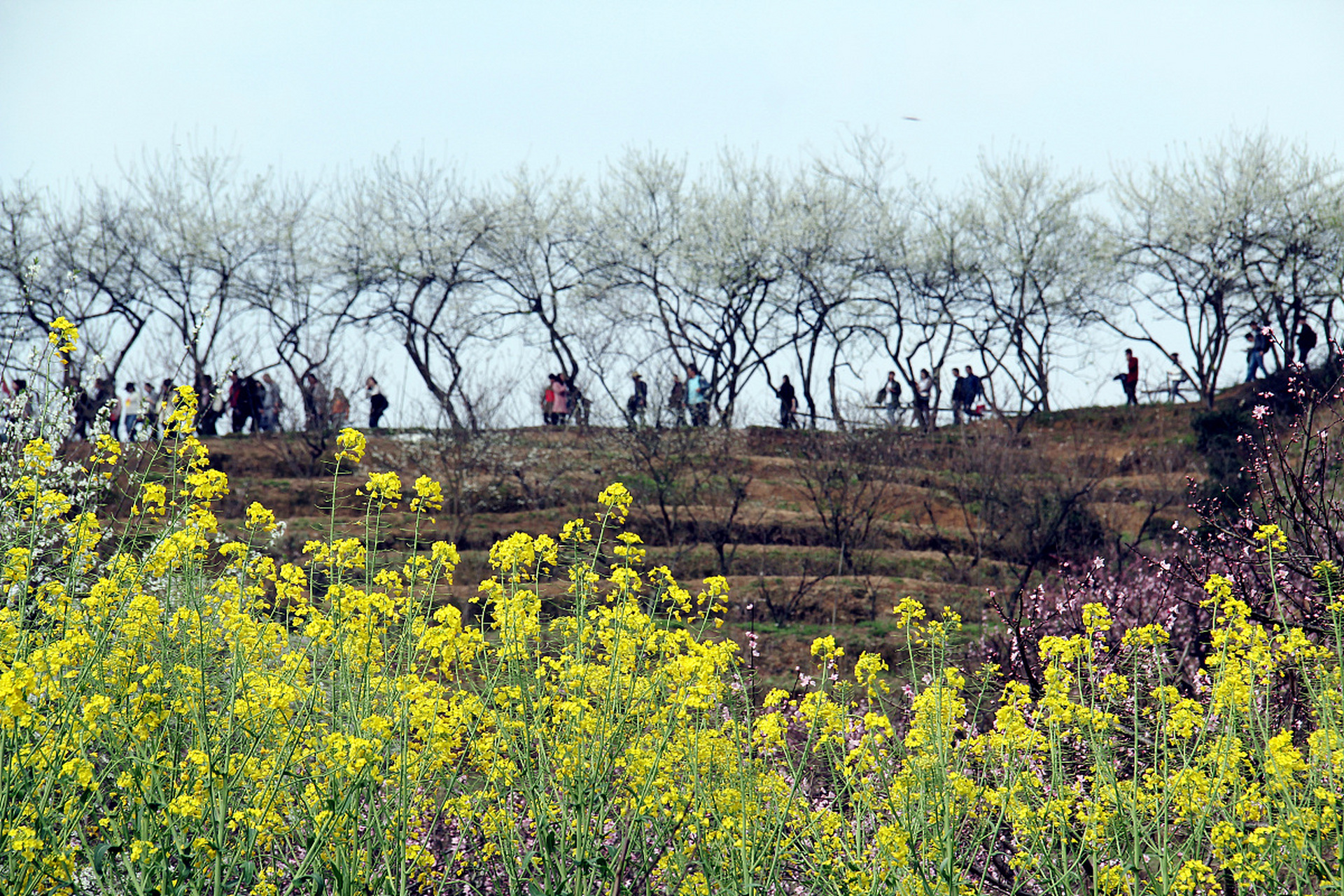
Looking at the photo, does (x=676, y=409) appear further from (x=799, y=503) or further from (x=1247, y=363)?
(x=1247, y=363)

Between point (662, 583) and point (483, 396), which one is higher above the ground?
point (483, 396)

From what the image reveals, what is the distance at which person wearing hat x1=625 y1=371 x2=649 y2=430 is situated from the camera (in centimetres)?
1711

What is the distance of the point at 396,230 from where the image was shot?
27.3 meters

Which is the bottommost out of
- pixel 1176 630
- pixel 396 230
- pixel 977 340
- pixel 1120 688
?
pixel 1176 630

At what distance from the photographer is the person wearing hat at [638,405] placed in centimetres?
1711

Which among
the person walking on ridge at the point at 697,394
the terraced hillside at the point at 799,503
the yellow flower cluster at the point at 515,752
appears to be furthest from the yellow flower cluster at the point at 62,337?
the person walking on ridge at the point at 697,394

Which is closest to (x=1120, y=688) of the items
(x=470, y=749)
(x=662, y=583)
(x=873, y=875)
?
(x=873, y=875)

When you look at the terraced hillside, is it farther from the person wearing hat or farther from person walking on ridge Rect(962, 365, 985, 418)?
person walking on ridge Rect(962, 365, 985, 418)

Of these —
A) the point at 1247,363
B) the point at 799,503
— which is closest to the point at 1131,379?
the point at 1247,363

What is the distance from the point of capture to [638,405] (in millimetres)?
18266

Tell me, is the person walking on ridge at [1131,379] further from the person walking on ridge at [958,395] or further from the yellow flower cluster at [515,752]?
the yellow flower cluster at [515,752]

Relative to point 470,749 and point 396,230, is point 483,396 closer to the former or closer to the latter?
point 396,230

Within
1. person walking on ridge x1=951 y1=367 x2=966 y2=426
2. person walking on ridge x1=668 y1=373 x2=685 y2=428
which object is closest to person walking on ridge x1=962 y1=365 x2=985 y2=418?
person walking on ridge x1=951 y1=367 x2=966 y2=426

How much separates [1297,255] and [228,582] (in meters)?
29.4
